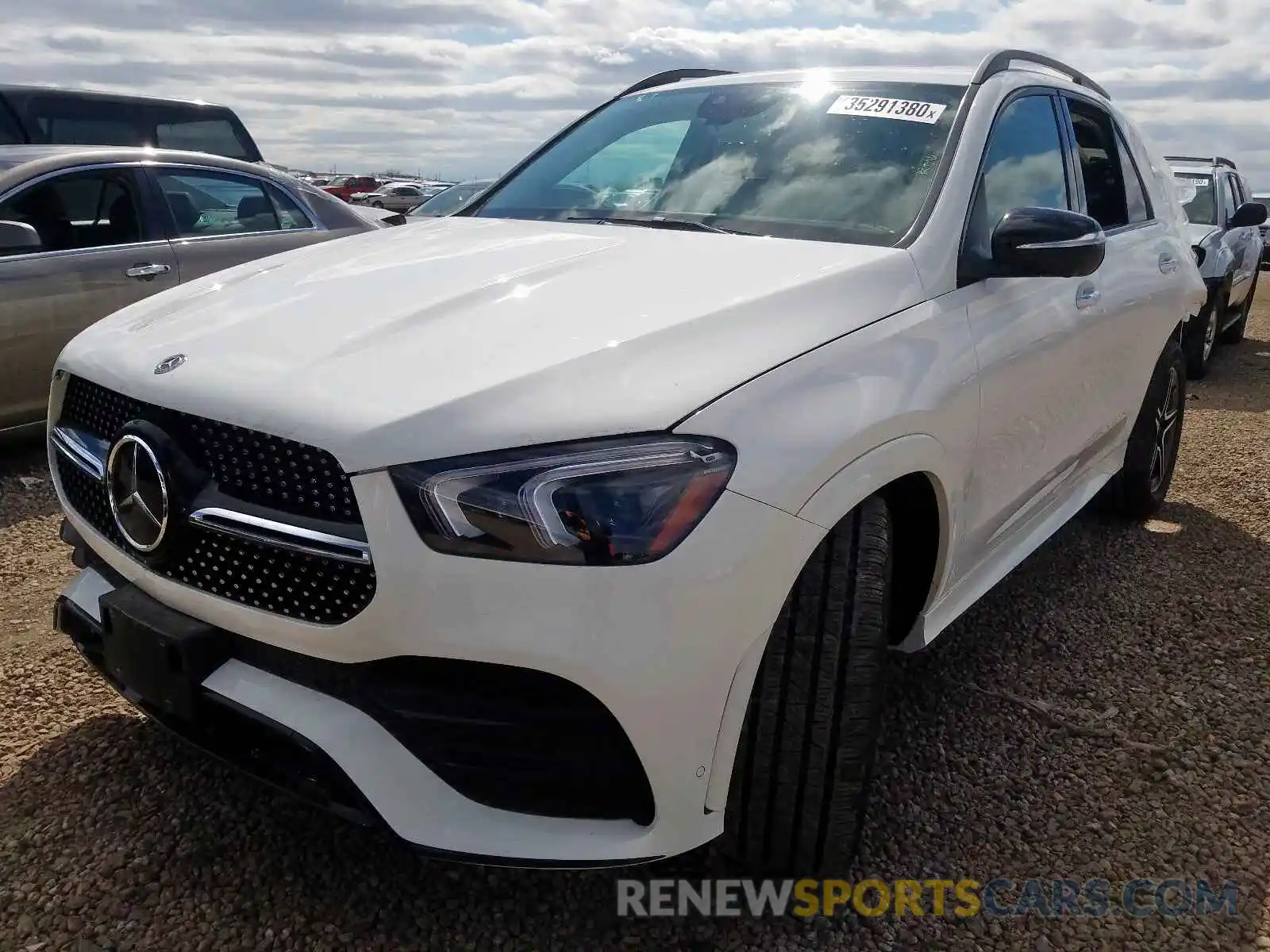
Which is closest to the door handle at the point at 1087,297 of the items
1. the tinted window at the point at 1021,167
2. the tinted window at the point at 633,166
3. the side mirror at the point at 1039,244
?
the tinted window at the point at 1021,167

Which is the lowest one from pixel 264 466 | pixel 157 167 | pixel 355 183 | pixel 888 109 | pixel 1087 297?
pixel 355 183

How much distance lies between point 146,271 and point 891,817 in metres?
4.27

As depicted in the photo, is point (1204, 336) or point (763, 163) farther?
point (1204, 336)

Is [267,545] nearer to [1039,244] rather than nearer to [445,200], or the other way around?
[1039,244]

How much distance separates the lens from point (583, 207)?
9.67ft

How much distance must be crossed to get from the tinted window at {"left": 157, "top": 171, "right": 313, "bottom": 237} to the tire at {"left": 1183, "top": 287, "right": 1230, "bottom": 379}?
6.19 meters

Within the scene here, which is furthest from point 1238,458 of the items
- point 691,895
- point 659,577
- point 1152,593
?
point 659,577

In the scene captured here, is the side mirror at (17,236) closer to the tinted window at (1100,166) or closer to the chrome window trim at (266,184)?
the chrome window trim at (266,184)

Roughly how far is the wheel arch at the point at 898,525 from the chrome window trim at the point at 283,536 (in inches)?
24.9

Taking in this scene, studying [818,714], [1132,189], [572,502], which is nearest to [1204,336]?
[1132,189]

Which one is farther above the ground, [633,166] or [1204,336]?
[633,166]

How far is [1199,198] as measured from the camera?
8.78m

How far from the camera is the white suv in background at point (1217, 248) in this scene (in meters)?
7.76

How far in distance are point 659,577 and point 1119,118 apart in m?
3.37
